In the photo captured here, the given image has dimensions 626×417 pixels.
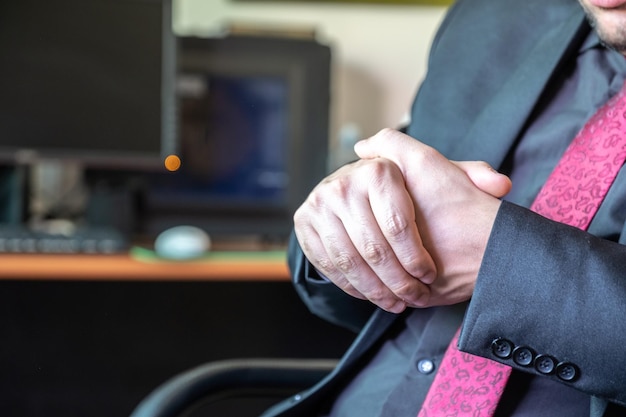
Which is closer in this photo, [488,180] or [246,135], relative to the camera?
[488,180]

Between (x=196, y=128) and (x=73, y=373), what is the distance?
0.68 m

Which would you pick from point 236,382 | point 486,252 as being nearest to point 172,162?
point 236,382

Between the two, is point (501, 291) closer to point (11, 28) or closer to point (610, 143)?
point (610, 143)

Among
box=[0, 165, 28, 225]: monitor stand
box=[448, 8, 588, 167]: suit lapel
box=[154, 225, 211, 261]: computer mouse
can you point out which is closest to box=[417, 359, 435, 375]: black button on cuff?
box=[448, 8, 588, 167]: suit lapel

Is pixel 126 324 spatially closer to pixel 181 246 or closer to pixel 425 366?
pixel 181 246

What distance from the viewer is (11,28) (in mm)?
1982

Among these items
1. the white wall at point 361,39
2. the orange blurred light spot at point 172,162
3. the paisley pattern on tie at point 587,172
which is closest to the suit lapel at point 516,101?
the paisley pattern on tie at point 587,172

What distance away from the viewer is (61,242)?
181 centimetres

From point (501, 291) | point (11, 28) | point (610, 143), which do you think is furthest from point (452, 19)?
point (11, 28)

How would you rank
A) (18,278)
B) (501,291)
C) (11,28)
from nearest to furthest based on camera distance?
(501,291) < (18,278) < (11,28)

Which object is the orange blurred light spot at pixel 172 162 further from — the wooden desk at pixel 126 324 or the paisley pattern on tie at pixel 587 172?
the paisley pattern on tie at pixel 587 172

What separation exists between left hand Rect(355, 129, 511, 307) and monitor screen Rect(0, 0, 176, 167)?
1314 millimetres

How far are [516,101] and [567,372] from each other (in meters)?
0.41

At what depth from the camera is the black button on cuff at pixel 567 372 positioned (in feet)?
2.51
